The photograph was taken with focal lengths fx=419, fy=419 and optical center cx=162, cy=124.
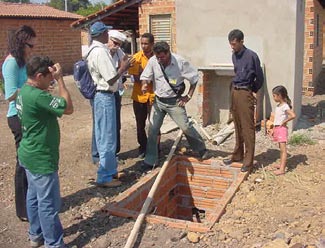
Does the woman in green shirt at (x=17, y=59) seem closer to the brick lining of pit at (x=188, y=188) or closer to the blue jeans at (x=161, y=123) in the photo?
the brick lining of pit at (x=188, y=188)

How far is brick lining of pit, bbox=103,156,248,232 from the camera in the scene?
554 centimetres

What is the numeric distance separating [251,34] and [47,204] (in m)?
5.62


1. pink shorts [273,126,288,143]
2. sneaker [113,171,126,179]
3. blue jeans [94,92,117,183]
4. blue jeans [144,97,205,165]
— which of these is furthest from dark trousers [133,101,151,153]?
pink shorts [273,126,288,143]

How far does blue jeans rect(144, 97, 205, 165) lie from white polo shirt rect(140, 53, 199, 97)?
0.16m

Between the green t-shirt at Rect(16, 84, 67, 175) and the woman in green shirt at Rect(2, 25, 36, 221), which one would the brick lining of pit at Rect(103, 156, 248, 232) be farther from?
the woman in green shirt at Rect(2, 25, 36, 221)

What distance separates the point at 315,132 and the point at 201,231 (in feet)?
14.3

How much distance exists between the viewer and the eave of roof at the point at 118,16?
11875 mm

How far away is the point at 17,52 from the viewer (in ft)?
14.0

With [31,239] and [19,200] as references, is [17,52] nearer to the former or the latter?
[19,200]

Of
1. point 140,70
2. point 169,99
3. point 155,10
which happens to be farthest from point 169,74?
point 155,10

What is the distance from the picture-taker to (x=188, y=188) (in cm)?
662

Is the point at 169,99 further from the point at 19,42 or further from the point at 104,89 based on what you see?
the point at 19,42

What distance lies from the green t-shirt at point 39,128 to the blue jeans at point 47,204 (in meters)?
0.09

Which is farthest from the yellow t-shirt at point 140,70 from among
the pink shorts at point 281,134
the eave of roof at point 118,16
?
the eave of roof at point 118,16
